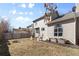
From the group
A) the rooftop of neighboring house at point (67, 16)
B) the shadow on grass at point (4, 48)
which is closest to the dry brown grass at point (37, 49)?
the shadow on grass at point (4, 48)

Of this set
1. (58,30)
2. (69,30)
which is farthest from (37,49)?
(69,30)

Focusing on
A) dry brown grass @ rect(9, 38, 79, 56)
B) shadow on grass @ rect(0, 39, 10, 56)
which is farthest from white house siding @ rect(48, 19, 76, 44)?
shadow on grass @ rect(0, 39, 10, 56)

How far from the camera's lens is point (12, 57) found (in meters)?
3.97

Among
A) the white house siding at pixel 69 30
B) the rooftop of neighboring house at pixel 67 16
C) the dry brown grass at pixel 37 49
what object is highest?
the rooftop of neighboring house at pixel 67 16

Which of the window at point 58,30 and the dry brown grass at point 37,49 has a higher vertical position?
the window at point 58,30

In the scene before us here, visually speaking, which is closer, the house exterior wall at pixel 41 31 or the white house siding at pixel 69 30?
the white house siding at pixel 69 30

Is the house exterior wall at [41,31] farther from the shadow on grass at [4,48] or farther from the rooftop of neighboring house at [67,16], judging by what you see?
the shadow on grass at [4,48]

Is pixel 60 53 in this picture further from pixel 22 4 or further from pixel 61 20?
pixel 22 4

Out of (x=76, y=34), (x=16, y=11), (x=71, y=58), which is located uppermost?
(x=16, y=11)

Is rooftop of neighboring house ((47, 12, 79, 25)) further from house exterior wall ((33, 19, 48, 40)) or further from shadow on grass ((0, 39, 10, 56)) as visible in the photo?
shadow on grass ((0, 39, 10, 56))

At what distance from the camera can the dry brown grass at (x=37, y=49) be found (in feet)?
13.0

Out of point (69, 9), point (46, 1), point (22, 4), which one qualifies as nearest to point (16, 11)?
point (22, 4)

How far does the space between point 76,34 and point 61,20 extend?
295 mm

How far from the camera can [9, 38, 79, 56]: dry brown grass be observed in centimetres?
397
